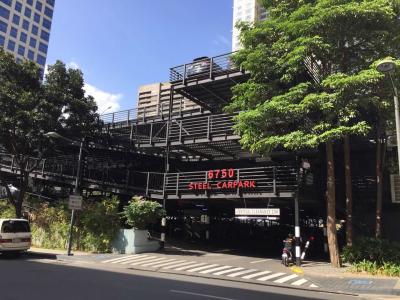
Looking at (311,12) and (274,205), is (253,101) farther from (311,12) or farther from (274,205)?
(274,205)

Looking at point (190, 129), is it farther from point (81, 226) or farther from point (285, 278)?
point (285, 278)

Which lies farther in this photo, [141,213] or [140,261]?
[141,213]

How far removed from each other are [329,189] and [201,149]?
10.2 meters

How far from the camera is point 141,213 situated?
24.1 meters

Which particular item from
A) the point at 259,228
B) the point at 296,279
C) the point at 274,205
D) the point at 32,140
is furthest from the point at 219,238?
→ the point at 296,279

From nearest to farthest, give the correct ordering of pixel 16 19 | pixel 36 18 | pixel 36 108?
pixel 36 108
pixel 16 19
pixel 36 18

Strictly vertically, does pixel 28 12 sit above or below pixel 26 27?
above

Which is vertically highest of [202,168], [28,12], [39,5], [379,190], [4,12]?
[39,5]

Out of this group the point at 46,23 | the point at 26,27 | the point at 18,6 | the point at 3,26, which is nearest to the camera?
the point at 3,26

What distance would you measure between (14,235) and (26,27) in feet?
298

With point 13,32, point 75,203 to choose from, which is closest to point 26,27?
point 13,32

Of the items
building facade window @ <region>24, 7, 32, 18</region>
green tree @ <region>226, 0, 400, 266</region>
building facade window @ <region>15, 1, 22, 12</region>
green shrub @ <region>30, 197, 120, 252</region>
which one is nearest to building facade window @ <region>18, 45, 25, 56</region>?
building facade window @ <region>24, 7, 32, 18</region>

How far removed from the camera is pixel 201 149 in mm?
28297

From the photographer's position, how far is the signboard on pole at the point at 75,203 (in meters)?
23.7
